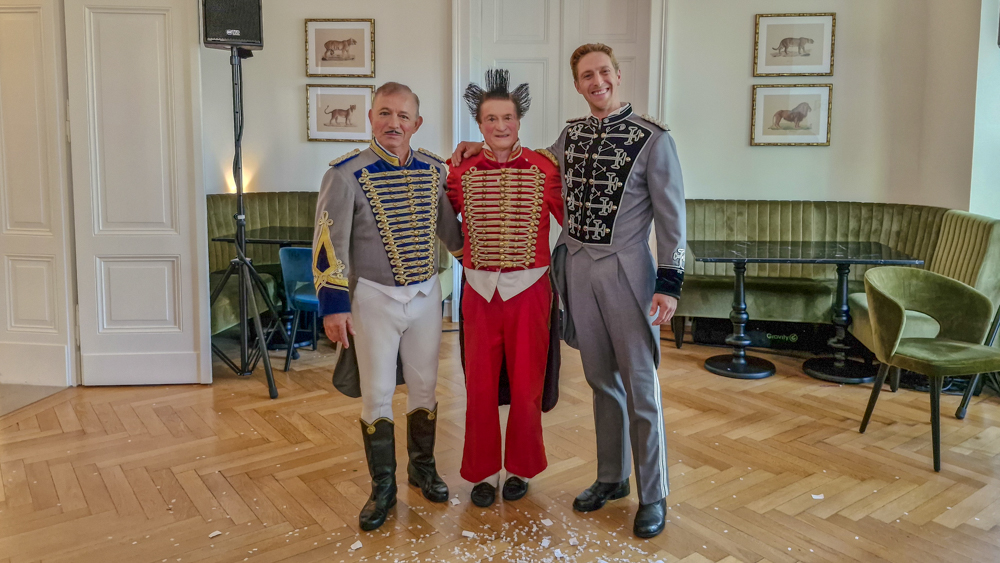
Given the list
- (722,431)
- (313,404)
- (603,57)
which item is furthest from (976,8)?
(313,404)

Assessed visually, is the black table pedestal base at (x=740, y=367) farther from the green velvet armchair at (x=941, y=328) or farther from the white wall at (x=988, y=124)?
the white wall at (x=988, y=124)

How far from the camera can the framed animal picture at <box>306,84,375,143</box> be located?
5.92m

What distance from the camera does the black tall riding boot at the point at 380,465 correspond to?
2703 mm

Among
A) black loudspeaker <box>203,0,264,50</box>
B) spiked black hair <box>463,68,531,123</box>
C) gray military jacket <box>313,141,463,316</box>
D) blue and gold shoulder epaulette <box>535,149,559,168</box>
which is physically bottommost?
gray military jacket <box>313,141,463,316</box>

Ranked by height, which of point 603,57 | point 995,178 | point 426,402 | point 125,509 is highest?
point 603,57

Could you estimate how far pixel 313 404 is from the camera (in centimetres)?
400

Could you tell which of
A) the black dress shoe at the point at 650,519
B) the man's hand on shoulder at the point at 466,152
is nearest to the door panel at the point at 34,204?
the man's hand on shoulder at the point at 466,152

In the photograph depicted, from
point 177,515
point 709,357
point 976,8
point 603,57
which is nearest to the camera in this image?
point 603,57

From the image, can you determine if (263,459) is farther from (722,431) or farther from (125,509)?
(722,431)

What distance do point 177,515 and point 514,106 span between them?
174cm

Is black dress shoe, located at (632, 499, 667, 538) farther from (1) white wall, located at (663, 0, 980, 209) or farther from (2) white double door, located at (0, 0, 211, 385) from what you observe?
(1) white wall, located at (663, 0, 980, 209)

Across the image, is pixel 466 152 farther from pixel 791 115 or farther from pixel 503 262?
pixel 791 115

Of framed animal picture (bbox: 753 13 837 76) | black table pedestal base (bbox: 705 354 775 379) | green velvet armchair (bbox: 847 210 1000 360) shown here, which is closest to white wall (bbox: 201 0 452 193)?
framed animal picture (bbox: 753 13 837 76)

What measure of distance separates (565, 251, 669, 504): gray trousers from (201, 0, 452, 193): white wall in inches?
139
